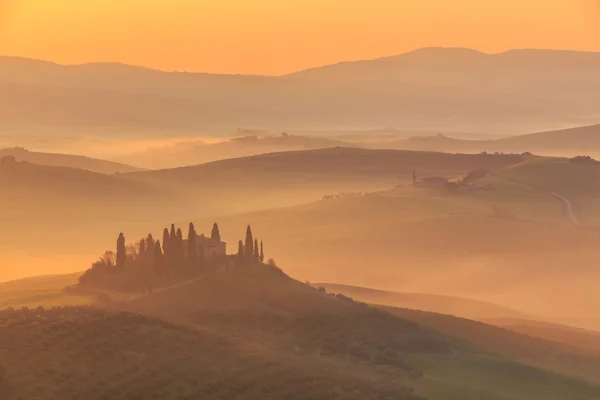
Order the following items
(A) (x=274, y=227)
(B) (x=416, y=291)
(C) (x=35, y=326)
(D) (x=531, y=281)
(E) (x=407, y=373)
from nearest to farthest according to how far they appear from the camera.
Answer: (C) (x=35, y=326)
(E) (x=407, y=373)
(B) (x=416, y=291)
(D) (x=531, y=281)
(A) (x=274, y=227)

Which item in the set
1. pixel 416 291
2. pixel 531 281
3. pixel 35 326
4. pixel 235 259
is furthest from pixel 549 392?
pixel 531 281

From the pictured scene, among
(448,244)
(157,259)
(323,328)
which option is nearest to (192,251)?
(157,259)

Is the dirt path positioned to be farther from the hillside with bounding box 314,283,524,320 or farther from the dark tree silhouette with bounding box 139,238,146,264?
the dark tree silhouette with bounding box 139,238,146,264

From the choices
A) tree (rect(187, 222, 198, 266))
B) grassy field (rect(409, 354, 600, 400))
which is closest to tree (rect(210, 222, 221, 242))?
tree (rect(187, 222, 198, 266))

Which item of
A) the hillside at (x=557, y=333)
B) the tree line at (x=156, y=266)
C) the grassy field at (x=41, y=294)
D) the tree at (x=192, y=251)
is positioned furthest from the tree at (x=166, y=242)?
the hillside at (x=557, y=333)

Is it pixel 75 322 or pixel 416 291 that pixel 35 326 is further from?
pixel 416 291

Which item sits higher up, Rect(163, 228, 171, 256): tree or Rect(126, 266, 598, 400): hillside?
Rect(163, 228, 171, 256): tree
